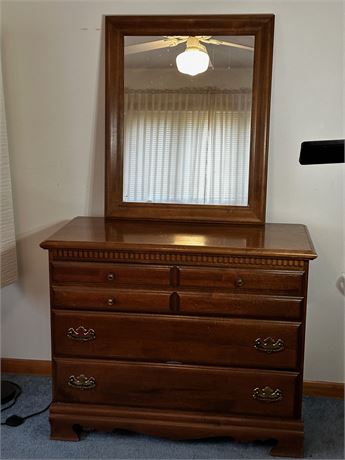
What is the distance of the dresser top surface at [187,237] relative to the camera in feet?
6.21

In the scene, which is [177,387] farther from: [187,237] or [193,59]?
[193,59]

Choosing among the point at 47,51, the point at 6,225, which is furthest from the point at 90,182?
the point at 47,51

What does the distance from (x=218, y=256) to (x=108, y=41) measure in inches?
44.3

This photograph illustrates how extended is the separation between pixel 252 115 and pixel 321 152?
102cm

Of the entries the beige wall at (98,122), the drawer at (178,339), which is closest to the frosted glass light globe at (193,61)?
the beige wall at (98,122)

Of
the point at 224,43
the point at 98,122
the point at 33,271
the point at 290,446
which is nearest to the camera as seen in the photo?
the point at 290,446

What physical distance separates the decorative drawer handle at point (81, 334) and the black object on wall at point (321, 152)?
111cm

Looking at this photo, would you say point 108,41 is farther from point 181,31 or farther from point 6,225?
point 6,225

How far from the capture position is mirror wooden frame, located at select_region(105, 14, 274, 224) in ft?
7.39

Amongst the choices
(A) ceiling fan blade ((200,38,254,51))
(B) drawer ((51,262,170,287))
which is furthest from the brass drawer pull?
(A) ceiling fan blade ((200,38,254,51))

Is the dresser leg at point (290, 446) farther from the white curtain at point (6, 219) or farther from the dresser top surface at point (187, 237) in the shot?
the white curtain at point (6, 219)

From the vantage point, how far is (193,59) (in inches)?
90.7

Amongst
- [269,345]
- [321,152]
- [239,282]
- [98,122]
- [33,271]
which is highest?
[98,122]

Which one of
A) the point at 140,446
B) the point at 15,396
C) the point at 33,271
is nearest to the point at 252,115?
the point at 33,271
